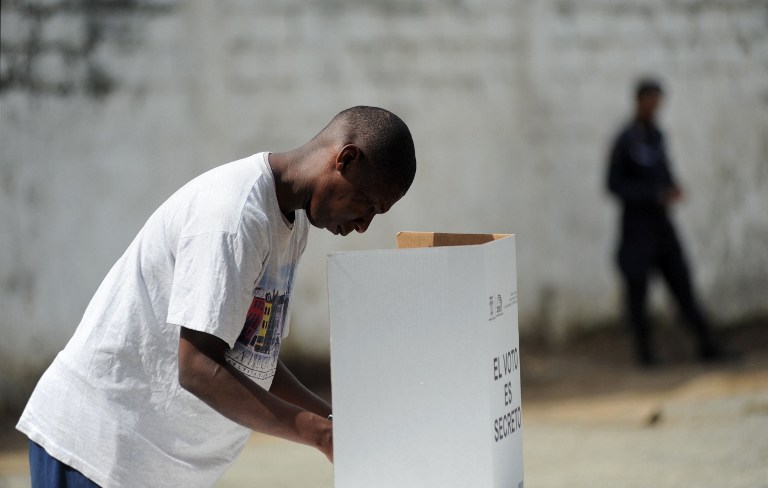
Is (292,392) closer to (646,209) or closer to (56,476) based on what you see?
(56,476)

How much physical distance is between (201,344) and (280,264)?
0.26 metres

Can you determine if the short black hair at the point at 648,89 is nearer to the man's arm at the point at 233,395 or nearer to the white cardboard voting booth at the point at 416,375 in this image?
the white cardboard voting booth at the point at 416,375

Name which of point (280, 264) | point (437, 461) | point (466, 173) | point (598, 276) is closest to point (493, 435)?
point (437, 461)

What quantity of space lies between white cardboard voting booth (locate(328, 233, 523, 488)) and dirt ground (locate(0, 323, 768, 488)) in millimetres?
3079

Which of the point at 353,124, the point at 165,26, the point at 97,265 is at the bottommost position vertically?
the point at 97,265

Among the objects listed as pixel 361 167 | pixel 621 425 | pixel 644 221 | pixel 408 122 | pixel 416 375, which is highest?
pixel 408 122

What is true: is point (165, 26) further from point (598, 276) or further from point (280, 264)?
point (280, 264)

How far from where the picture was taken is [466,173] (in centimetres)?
765

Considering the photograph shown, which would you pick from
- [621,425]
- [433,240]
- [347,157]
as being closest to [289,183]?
[347,157]

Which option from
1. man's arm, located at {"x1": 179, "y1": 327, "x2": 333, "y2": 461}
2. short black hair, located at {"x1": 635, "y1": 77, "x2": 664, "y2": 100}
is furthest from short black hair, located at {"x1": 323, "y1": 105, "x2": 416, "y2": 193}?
short black hair, located at {"x1": 635, "y1": 77, "x2": 664, "y2": 100}

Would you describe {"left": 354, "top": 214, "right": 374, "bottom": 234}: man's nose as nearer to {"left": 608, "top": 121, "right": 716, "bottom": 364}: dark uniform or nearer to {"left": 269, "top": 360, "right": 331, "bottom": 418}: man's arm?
{"left": 269, "top": 360, "right": 331, "bottom": 418}: man's arm

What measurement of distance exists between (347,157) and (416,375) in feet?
1.33

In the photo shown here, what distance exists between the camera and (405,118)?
742cm

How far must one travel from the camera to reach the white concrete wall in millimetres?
6492
